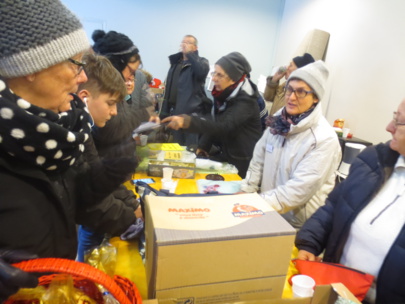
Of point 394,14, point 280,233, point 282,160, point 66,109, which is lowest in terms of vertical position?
point 282,160

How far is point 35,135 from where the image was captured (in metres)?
0.70

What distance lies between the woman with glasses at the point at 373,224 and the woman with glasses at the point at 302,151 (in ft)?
0.73

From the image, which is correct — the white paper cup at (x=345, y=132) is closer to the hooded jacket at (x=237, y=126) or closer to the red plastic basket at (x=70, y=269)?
the hooded jacket at (x=237, y=126)

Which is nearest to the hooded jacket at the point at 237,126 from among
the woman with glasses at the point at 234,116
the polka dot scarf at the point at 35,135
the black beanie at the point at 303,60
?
the woman with glasses at the point at 234,116

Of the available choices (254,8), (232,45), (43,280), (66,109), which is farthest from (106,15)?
(43,280)

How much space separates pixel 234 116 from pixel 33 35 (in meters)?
1.84

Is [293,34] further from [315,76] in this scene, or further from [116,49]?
[116,49]

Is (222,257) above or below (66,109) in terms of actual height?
below

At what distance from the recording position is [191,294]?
71 centimetres

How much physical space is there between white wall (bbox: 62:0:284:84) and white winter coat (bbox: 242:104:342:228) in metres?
4.37

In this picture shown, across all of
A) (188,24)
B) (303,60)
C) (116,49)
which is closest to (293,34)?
(188,24)

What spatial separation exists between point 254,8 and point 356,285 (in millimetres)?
5591

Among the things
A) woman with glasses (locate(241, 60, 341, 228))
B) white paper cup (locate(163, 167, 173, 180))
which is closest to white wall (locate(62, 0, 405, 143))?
woman with glasses (locate(241, 60, 341, 228))

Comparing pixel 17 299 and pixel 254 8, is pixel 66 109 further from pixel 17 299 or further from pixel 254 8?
pixel 254 8
